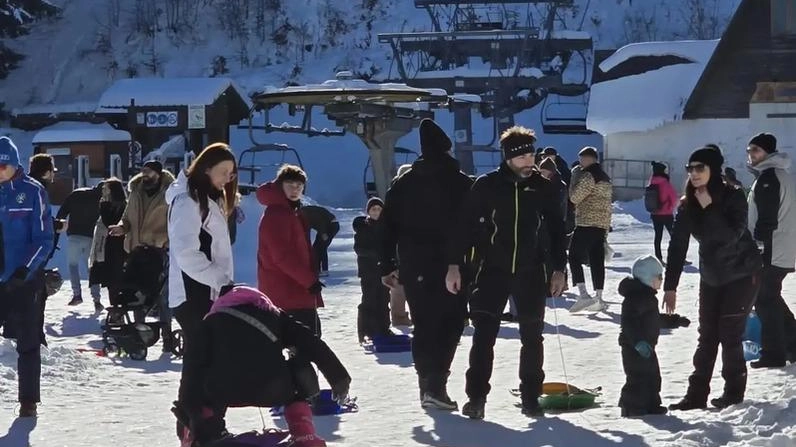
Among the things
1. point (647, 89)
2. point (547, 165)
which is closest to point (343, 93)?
point (547, 165)

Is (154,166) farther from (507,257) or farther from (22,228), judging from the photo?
(507,257)

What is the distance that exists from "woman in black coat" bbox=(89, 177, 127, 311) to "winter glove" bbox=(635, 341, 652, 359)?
22.0 ft

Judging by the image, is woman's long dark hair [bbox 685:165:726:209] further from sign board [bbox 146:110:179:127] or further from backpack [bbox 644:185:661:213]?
sign board [bbox 146:110:179:127]

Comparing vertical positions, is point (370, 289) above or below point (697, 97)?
below

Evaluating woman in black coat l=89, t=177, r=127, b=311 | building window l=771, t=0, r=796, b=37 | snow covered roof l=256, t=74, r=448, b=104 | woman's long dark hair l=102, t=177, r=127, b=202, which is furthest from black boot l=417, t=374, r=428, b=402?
building window l=771, t=0, r=796, b=37

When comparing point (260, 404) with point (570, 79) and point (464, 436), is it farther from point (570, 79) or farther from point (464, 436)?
point (570, 79)

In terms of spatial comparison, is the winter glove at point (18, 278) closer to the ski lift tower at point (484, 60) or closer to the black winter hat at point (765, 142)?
the black winter hat at point (765, 142)

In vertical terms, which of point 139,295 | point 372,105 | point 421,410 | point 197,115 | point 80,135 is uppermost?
point 372,105

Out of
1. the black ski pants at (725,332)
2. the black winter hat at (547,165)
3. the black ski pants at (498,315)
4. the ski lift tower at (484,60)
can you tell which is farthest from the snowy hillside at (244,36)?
the black ski pants at (498,315)

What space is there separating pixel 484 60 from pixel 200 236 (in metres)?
39.1

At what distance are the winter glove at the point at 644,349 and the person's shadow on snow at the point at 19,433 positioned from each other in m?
3.23

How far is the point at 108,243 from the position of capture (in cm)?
1340

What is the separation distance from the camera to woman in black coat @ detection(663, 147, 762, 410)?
773cm

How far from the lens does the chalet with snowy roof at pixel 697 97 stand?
33.3m
